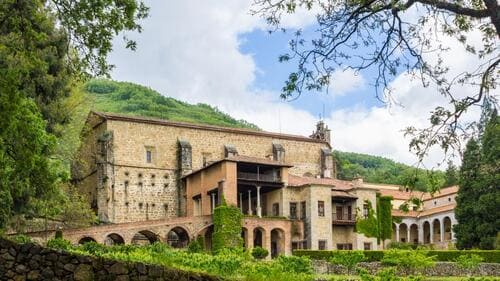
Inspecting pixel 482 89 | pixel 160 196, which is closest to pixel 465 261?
pixel 482 89

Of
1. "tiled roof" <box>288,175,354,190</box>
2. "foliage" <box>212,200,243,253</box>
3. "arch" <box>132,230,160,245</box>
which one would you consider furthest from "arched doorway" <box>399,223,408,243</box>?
"arch" <box>132,230,160,245</box>

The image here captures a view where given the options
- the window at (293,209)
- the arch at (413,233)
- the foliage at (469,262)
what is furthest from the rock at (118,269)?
the arch at (413,233)

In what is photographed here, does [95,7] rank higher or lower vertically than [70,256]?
higher

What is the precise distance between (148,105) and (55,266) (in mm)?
84979

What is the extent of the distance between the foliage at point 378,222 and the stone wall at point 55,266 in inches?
1634

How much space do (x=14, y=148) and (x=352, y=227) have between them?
38.8 meters

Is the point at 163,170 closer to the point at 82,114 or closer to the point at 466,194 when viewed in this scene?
the point at 82,114

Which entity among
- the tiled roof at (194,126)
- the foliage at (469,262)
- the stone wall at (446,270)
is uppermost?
the tiled roof at (194,126)

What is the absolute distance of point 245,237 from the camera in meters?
46.9

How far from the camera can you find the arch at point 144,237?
45312 millimetres

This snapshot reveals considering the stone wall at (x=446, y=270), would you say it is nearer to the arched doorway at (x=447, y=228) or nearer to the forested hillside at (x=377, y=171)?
the forested hillside at (x=377, y=171)

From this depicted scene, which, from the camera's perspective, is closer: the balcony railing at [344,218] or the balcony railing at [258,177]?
the balcony railing at [258,177]

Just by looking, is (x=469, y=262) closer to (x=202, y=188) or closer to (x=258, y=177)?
(x=258, y=177)

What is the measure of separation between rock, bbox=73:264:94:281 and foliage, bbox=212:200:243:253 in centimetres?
3399
